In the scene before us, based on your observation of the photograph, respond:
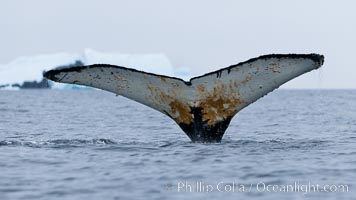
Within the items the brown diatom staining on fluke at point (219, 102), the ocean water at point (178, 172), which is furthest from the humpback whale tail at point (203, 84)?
the ocean water at point (178, 172)

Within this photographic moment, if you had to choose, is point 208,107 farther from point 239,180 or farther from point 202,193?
point 202,193

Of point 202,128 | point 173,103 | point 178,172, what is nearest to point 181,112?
point 173,103

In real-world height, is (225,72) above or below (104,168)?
above

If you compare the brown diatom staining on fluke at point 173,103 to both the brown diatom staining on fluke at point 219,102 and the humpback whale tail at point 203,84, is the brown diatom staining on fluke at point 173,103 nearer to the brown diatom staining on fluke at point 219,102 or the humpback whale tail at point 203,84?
the humpback whale tail at point 203,84

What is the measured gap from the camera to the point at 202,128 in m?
9.51

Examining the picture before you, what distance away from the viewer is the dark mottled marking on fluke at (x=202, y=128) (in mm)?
9163

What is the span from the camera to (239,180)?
24.3 feet

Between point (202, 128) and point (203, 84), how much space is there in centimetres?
101

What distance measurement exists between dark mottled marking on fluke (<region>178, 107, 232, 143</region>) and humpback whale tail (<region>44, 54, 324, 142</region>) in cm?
1

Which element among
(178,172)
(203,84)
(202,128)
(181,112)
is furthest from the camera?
(202,128)

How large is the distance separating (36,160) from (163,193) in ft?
10.2

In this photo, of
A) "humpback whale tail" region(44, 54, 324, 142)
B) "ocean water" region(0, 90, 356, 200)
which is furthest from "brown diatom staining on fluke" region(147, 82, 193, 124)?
"ocean water" region(0, 90, 356, 200)

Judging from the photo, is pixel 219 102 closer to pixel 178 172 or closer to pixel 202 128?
pixel 202 128

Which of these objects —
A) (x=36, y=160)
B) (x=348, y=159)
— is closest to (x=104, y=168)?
(x=36, y=160)
